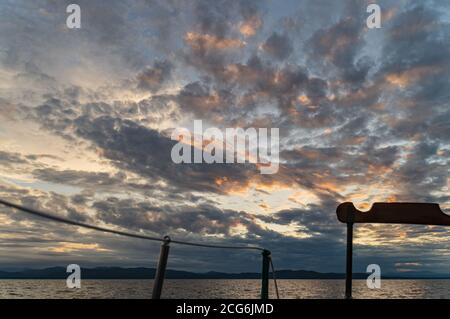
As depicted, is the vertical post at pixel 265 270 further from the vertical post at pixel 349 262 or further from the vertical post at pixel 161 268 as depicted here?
the vertical post at pixel 161 268

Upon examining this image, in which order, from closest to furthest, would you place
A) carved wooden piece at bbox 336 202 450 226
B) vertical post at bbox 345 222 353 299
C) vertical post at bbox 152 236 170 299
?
vertical post at bbox 152 236 170 299, carved wooden piece at bbox 336 202 450 226, vertical post at bbox 345 222 353 299

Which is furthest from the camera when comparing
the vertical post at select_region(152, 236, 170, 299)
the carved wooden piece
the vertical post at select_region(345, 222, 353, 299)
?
the vertical post at select_region(345, 222, 353, 299)

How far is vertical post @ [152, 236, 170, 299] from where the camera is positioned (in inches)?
192

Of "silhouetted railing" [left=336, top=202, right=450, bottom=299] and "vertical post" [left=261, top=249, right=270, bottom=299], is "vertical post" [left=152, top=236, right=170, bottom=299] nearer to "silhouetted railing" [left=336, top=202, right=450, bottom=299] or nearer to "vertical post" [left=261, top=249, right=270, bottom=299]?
"vertical post" [left=261, top=249, right=270, bottom=299]

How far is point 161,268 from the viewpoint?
494cm

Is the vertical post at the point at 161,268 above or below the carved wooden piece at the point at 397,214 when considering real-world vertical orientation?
below

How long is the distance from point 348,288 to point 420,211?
4.89 ft

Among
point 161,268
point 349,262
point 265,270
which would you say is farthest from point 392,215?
point 161,268

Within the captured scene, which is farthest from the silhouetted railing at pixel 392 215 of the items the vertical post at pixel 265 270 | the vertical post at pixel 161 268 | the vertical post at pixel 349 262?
the vertical post at pixel 161 268

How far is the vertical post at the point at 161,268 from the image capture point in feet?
16.0

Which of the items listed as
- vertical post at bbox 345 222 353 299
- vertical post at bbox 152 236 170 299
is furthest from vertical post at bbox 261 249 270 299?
vertical post at bbox 152 236 170 299
